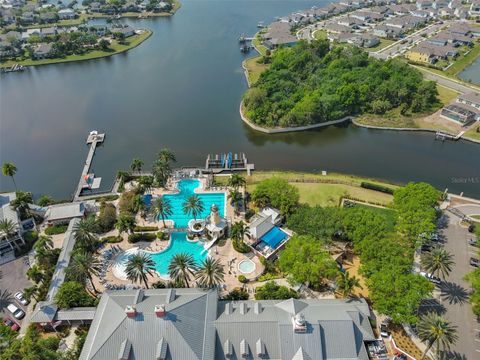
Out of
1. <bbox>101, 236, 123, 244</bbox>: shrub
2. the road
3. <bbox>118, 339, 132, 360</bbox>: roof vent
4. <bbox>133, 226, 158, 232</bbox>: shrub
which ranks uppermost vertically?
<bbox>118, 339, 132, 360</bbox>: roof vent

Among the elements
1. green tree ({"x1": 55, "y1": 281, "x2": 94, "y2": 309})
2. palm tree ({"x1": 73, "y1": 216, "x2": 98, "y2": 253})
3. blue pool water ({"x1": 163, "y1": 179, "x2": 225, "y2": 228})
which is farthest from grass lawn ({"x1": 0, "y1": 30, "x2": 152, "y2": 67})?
green tree ({"x1": 55, "y1": 281, "x2": 94, "y2": 309})

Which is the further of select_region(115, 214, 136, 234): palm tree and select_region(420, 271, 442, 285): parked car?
select_region(115, 214, 136, 234): palm tree

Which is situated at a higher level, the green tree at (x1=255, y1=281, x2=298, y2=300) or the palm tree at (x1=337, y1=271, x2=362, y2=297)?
the palm tree at (x1=337, y1=271, x2=362, y2=297)

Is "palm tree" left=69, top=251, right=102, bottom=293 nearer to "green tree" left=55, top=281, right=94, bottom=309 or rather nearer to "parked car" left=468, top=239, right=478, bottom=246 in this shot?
"green tree" left=55, top=281, right=94, bottom=309

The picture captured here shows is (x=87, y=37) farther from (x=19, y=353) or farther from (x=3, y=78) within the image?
(x=19, y=353)

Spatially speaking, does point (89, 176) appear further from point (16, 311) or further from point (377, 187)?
point (377, 187)

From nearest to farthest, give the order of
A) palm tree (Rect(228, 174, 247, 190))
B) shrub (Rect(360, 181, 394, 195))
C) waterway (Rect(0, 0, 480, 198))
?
palm tree (Rect(228, 174, 247, 190)) → shrub (Rect(360, 181, 394, 195)) → waterway (Rect(0, 0, 480, 198))

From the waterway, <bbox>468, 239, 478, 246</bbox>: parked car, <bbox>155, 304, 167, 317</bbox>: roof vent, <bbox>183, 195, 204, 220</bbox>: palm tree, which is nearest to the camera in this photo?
<bbox>155, 304, 167, 317</bbox>: roof vent
